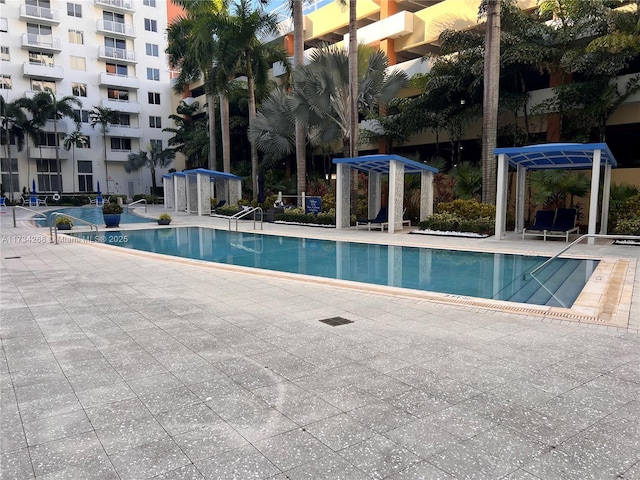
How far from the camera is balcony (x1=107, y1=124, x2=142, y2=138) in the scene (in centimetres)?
4978

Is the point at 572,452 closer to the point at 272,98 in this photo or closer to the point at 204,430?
the point at 204,430

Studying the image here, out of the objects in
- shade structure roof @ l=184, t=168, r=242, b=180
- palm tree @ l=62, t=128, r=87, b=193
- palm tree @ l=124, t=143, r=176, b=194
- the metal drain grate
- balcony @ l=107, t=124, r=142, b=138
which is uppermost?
balcony @ l=107, t=124, r=142, b=138

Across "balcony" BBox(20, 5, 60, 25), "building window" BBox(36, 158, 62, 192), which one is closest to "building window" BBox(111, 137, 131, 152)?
"building window" BBox(36, 158, 62, 192)

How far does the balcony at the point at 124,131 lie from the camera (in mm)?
49781

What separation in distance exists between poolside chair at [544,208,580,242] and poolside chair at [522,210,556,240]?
0.16m

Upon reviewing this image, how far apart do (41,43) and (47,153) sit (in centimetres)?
1088

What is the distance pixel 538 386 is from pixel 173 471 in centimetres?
287

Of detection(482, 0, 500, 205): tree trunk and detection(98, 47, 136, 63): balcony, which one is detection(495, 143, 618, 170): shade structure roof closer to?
detection(482, 0, 500, 205): tree trunk

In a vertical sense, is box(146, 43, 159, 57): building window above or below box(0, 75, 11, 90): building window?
above

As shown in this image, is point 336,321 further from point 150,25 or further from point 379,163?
point 150,25

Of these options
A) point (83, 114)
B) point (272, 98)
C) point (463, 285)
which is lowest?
point (463, 285)

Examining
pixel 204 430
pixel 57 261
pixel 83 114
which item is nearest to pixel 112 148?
pixel 83 114

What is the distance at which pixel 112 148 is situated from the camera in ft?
166

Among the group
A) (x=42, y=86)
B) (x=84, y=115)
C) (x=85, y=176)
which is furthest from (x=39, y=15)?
(x=85, y=176)
